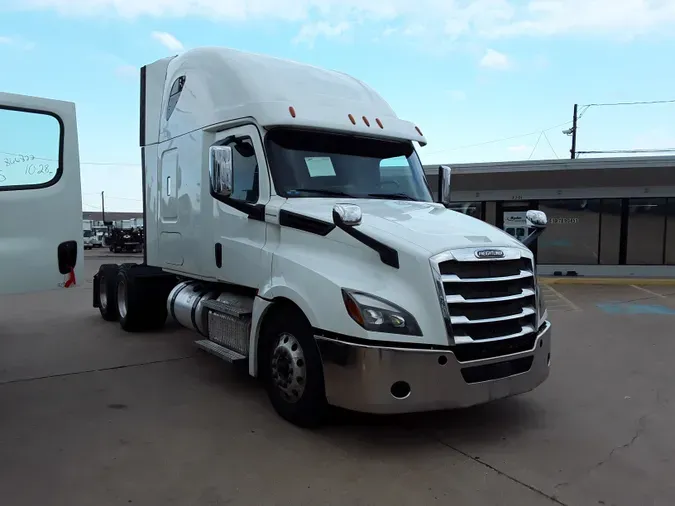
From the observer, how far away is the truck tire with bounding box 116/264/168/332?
8.48 m

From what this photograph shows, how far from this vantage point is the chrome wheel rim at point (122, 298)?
8.70 metres

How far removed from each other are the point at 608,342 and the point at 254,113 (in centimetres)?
639

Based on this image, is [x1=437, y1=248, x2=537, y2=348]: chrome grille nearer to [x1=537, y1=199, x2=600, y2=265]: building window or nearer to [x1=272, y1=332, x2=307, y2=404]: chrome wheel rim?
[x1=272, y1=332, x2=307, y2=404]: chrome wheel rim

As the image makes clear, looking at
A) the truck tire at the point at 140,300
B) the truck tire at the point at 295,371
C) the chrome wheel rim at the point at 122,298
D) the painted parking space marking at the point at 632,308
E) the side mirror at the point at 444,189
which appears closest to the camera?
the truck tire at the point at 295,371

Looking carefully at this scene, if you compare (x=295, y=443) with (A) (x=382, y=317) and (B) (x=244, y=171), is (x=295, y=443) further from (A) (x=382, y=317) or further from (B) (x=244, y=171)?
(B) (x=244, y=171)

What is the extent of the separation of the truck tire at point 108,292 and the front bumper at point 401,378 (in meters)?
6.33

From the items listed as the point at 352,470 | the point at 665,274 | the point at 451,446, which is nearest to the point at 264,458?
the point at 352,470

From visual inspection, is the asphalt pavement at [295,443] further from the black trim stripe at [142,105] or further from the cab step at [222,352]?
the black trim stripe at [142,105]

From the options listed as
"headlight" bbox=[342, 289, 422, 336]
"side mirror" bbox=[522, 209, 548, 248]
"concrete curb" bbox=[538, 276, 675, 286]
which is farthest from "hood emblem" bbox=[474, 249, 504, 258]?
"concrete curb" bbox=[538, 276, 675, 286]

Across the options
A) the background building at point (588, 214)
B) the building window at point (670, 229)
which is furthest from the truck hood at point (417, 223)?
the building window at point (670, 229)

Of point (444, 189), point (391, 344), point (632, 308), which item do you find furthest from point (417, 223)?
point (632, 308)

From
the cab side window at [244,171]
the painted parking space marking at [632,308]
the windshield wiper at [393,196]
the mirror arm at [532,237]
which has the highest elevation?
the cab side window at [244,171]

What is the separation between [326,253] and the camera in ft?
14.9

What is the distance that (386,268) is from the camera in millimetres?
4234
